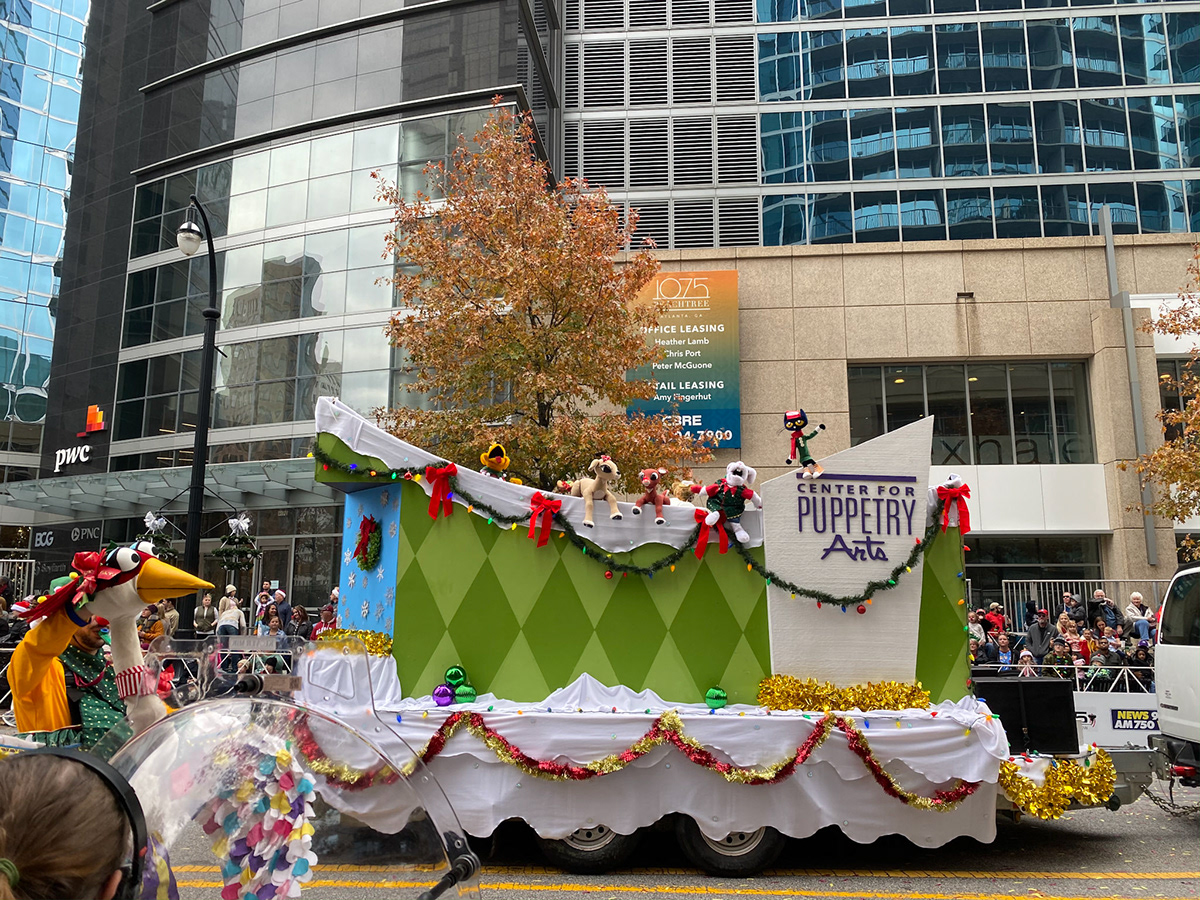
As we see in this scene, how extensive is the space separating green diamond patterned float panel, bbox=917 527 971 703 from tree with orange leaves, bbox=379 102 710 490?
260 inches

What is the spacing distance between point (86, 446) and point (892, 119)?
90.5ft

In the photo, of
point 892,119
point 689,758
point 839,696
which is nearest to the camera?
point 689,758

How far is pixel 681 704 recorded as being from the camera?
7309 millimetres

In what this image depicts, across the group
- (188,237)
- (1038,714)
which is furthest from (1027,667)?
(188,237)

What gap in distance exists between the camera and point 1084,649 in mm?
14875

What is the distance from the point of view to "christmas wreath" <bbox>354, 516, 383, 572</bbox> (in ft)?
25.9

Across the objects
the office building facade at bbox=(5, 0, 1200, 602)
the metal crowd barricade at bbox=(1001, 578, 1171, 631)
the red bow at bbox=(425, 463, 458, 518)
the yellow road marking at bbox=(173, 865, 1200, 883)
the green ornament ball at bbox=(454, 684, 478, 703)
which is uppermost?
the office building facade at bbox=(5, 0, 1200, 602)

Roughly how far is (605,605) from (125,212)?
96.2 feet

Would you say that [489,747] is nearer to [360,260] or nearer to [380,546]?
[380,546]

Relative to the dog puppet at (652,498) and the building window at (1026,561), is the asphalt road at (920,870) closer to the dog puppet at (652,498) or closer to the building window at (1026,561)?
the dog puppet at (652,498)

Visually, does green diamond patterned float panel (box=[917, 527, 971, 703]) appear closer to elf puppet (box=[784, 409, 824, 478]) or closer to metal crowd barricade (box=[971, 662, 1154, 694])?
elf puppet (box=[784, 409, 824, 478])

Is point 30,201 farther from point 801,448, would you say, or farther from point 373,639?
point 801,448

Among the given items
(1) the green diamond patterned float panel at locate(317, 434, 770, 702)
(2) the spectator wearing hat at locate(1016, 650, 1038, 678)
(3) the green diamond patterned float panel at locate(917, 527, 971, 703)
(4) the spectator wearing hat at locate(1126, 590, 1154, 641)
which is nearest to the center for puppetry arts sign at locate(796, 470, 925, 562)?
(3) the green diamond patterned float panel at locate(917, 527, 971, 703)

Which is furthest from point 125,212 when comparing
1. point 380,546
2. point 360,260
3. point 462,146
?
point 380,546
